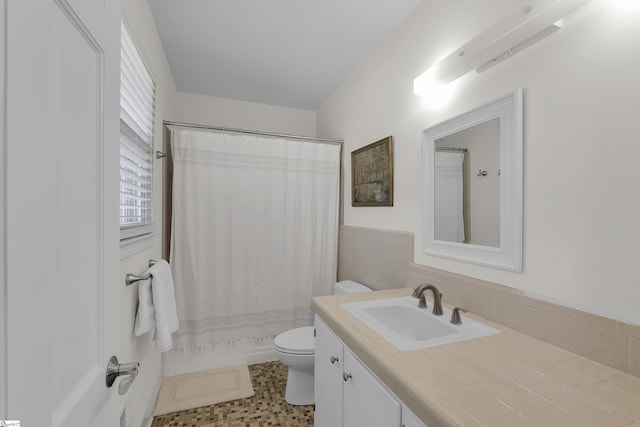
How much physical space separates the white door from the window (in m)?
0.58

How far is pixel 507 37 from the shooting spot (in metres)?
1.06

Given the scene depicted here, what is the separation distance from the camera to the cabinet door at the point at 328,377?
1209mm

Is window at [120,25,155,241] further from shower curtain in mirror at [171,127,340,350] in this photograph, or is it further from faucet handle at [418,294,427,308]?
faucet handle at [418,294,427,308]

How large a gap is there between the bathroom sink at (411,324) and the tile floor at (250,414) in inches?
35.1

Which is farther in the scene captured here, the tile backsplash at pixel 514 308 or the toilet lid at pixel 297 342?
the toilet lid at pixel 297 342

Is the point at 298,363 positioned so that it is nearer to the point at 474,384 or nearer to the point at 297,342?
the point at 297,342

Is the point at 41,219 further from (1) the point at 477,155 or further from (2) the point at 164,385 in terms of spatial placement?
(2) the point at 164,385

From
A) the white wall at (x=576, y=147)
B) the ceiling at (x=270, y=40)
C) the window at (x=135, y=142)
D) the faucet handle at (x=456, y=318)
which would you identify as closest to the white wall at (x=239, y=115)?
the ceiling at (x=270, y=40)

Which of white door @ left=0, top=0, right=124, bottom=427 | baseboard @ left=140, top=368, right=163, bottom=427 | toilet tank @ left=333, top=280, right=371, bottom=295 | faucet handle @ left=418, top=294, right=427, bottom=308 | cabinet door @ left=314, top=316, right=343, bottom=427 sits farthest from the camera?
toilet tank @ left=333, top=280, right=371, bottom=295

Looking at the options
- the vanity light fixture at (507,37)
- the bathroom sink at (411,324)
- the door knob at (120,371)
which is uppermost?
the vanity light fixture at (507,37)

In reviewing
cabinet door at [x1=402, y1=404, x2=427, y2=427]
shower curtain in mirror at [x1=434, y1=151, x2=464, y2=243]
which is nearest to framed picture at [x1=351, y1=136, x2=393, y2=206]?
shower curtain in mirror at [x1=434, y1=151, x2=464, y2=243]

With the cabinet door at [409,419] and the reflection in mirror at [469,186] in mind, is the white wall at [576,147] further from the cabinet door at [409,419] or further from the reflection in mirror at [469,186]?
the cabinet door at [409,419]

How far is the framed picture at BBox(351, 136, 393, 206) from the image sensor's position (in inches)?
74.8

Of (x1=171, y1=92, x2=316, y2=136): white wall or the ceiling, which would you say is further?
(x1=171, y1=92, x2=316, y2=136): white wall
